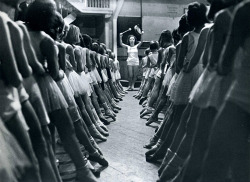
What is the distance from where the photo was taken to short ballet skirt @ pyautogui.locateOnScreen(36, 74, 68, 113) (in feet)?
8.89

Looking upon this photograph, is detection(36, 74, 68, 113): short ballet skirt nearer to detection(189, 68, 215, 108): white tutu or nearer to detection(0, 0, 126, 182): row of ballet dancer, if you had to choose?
detection(0, 0, 126, 182): row of ballet dancer

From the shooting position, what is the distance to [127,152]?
4.48 meters

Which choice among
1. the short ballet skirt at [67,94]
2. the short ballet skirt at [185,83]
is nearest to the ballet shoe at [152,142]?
the short ballet skirt at [185,83]

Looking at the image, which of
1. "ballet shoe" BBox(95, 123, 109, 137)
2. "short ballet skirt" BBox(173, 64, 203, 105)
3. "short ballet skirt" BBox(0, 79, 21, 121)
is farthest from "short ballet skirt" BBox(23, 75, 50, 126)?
"ballet shoe" BBox(95, 123, 109, 137)

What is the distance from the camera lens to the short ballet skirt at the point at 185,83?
11.3ft

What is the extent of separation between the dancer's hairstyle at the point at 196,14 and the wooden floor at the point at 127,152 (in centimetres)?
173

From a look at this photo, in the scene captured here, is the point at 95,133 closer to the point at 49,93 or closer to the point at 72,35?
the point at 72,35

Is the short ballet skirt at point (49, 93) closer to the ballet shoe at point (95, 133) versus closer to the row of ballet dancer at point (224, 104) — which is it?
the row of ballet dancer at point (224, 104)

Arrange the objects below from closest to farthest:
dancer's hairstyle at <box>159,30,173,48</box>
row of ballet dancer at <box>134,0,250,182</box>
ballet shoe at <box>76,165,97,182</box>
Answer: row of ballet dancer at <box>134,0,250,182</box> < ballet shoe at <box>76,165,97,182</box> < dancer's hairstyle at <box>159,30,173,48</box>

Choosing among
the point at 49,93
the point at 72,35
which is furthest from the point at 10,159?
the point at 72,35

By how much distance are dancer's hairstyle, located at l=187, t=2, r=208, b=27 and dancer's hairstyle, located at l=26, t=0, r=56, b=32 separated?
1.43m

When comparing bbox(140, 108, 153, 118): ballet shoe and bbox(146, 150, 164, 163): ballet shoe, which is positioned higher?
bbox(146, 150, 164, 163): ballet shoe

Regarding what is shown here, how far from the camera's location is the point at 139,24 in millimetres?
18078

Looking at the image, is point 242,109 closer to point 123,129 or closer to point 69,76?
point 69,76
